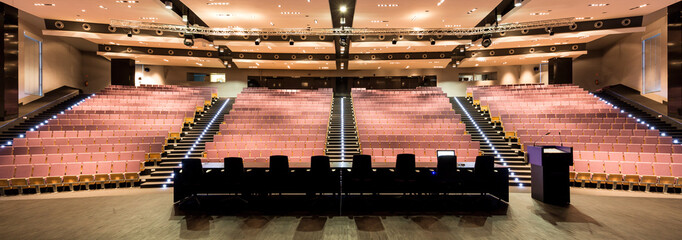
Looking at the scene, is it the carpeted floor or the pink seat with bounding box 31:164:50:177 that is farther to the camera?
the pink seat with bounding box 31:164:50:177

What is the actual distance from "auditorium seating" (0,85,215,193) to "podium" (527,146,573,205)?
265 inches

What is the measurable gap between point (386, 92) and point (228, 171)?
10.8 m

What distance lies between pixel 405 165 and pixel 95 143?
23.6ft

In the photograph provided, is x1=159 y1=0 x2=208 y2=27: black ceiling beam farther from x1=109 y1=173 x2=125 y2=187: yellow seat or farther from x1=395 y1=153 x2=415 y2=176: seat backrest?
x1=395 y1=153 x2=415 y2=176: seat backrest

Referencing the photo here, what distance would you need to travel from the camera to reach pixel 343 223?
3.60 metres

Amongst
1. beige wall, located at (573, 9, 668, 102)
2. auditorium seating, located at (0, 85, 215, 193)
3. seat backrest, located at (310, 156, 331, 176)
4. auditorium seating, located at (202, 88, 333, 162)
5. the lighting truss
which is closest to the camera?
seat backrest, located at (310, 156, 331, 176)

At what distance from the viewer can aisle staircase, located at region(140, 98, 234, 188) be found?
20.7 ft

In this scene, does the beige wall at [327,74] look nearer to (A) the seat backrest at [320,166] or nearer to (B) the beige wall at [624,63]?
(B) the beige wall at [624,63]

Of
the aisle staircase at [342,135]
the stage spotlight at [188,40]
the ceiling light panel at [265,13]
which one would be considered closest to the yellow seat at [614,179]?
A: the aisle staircase at [342,135]

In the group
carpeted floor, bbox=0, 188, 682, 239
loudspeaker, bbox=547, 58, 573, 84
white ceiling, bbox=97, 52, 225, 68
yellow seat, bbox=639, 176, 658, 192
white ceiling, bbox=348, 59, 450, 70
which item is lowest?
carpeted floor, bbox=0, 188, 682, 239

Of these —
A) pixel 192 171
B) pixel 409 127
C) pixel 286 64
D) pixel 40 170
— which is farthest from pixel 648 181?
pixel 286 64

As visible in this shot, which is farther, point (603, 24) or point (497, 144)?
point (603, 24)

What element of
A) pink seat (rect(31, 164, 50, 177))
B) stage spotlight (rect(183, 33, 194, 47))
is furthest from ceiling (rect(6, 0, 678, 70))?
pink seat (rect(31, 164, 50, 177))

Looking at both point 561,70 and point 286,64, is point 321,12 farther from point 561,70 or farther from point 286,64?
point 561,70
